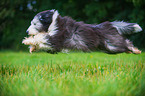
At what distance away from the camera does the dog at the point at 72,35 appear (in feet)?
11.1

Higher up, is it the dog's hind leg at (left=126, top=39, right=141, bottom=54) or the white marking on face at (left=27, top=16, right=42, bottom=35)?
the white marking on face at (left=27, top=16, right=42, bottom=35)

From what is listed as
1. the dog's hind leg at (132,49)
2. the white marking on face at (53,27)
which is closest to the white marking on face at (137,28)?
the dog's hind leg at (132,49)

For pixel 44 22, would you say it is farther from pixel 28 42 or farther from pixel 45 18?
pixel 28 42

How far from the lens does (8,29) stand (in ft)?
21.4

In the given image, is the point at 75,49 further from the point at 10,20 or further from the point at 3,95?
the point at 10,20

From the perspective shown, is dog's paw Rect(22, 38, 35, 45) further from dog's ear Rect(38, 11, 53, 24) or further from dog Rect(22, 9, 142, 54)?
dog's ear Rect(38, 11, 53, 24)

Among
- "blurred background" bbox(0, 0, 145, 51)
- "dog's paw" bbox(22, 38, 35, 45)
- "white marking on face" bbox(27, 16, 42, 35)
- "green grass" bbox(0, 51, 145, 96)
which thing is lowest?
"green grass" bbox(0, 51, 145, 96)

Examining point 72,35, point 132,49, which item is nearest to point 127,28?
point 132,49

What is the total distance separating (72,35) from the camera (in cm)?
344

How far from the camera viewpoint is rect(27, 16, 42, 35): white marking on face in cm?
343

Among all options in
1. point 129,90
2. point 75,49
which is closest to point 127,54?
point 75,49

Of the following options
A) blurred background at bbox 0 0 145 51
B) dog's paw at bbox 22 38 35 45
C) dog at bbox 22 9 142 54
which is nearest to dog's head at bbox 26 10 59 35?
dog at bbox 22 9 142 54

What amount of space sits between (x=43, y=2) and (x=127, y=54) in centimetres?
491

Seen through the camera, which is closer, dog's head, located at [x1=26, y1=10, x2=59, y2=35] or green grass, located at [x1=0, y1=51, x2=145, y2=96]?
green grass, located at [x1=0, y1=51, x2=145, y2=96]
